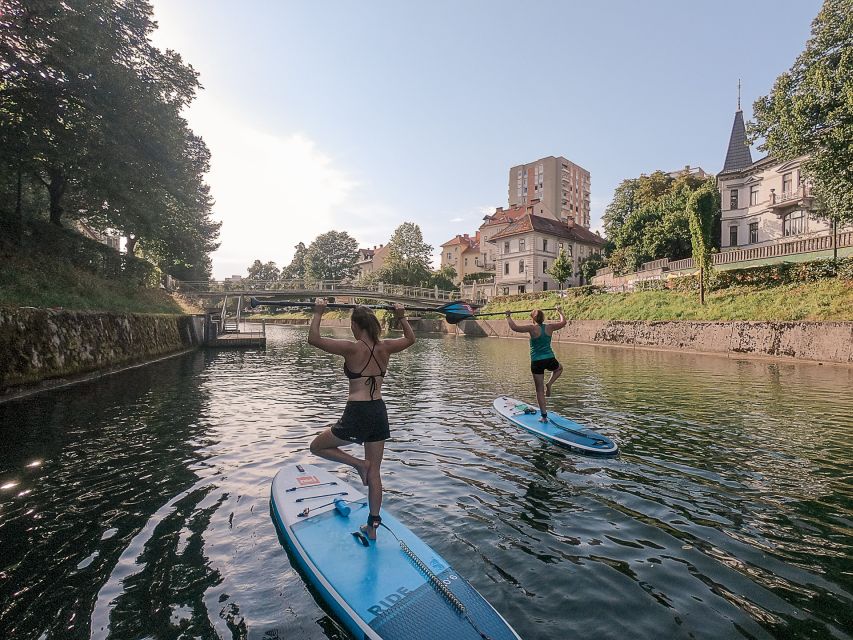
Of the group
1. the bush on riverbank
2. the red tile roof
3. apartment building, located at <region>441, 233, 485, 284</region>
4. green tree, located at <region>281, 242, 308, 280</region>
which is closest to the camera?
the bush on riverbank

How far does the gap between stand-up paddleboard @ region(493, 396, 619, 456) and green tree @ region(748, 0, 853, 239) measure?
27.0 meters

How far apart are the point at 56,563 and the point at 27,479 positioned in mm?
3537

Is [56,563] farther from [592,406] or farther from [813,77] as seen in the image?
[813,77]

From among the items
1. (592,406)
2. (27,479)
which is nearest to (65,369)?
(27,479)

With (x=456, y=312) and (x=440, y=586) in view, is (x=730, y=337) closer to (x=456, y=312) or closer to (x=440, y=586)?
(x=456, y=312)

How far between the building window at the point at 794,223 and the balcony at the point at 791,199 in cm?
86

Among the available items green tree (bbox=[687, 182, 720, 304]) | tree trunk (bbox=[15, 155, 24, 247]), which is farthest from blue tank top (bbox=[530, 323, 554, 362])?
green tree (bbox=[687, 182, 720, 304])

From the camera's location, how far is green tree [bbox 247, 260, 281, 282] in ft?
468

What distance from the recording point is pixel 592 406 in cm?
1432

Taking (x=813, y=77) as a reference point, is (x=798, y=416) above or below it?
below

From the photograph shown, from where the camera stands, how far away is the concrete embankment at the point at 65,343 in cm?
1382

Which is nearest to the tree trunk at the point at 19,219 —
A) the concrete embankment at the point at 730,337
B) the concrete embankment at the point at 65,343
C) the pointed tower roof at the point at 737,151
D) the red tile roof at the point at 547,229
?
the concrete embankment at the point at 65,343

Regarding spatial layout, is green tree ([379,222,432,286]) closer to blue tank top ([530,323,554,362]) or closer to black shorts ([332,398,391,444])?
blue tank top ([530,323,554,362])

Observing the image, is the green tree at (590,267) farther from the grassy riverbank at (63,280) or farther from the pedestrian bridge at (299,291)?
the grassy riverbank at (63,280)
